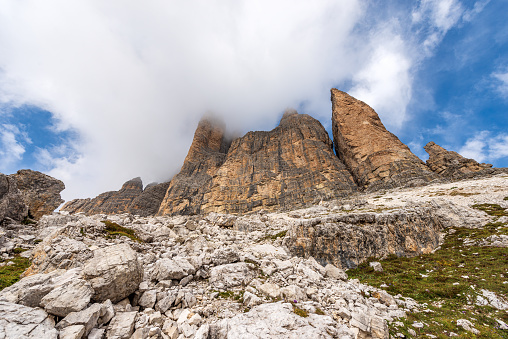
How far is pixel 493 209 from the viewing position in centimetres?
2909

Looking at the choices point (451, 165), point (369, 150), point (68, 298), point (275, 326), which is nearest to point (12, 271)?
point (68, 298)

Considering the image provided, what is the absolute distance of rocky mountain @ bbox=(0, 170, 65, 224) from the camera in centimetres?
2522

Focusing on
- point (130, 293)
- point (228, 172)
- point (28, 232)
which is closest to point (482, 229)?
point (130, 293)

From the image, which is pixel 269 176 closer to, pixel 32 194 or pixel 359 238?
pixel 359 238

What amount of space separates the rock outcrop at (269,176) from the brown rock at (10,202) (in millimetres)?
61941

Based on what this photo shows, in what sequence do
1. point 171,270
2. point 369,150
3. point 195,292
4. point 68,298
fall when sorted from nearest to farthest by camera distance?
point 68,298, point 195,292, point 171,270, point 369,150

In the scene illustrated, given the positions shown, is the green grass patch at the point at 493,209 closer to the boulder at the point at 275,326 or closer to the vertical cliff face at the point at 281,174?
the boulder at the point at 275,326

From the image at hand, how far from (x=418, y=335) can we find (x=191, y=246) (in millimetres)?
16002

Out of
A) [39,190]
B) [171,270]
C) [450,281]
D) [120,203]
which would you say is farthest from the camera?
[120,203]

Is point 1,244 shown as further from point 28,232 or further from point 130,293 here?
point 130,293

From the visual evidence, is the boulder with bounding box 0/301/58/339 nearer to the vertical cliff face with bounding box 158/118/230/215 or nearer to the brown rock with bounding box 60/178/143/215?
the vertical cliff face with bounding box 158/118/230/215

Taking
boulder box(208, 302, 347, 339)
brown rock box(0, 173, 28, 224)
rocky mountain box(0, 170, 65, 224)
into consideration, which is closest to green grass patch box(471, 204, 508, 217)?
boulder box(208, 302, 347, 339)

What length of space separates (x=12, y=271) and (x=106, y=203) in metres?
129

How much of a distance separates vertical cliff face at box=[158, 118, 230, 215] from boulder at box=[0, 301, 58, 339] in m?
88.7
